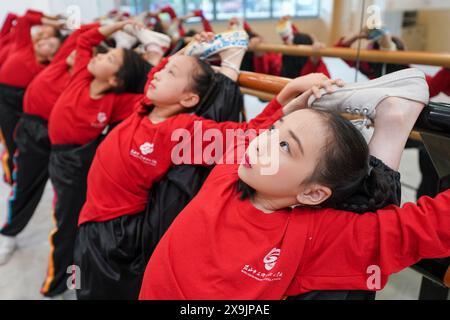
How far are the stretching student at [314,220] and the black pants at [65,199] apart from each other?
0.81m

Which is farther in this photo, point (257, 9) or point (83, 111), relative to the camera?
point (257, 9)

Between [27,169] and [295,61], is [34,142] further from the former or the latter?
[295,61]

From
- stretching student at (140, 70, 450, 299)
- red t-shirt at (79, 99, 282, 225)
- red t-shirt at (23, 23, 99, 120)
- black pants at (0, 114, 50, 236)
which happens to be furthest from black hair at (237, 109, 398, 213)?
black pants at (0, 114, 50, 236)

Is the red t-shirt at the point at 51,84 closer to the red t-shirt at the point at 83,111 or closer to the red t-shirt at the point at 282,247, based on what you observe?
the red t-shirt at the point at 83,111

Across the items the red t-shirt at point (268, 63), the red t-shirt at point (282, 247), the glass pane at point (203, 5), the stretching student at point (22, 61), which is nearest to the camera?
the red t-shirt at point (282, 247)

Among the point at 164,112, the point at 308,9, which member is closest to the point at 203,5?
the point at 308,9

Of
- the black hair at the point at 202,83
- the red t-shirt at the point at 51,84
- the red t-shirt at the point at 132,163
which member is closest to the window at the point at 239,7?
the red t-shirt at the point at 51,84

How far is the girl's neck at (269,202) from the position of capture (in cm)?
61

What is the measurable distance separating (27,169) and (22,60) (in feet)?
1.76

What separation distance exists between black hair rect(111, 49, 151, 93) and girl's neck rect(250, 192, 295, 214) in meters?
0.77

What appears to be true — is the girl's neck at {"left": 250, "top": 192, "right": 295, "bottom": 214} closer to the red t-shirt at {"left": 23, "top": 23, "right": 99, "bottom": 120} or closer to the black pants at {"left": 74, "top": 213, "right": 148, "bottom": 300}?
the black pants at {"left": 74, "top": 213, "right": 148, "bottom": 300}

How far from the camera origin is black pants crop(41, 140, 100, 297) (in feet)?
4.33

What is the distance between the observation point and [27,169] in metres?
1.68
